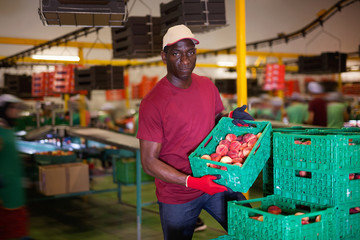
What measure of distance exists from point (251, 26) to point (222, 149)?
11031mm

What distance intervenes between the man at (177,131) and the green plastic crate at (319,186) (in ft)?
1.44

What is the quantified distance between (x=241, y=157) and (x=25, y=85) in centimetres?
1229

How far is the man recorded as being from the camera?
8.46ft

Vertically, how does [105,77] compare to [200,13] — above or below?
below

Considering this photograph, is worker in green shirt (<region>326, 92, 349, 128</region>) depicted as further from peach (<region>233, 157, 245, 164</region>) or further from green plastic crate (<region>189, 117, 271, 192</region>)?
peach (<region>233, 157, 245, 164</region>)

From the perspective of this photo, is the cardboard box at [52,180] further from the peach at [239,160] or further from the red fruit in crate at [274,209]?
the red fruit in crate at [274,209]

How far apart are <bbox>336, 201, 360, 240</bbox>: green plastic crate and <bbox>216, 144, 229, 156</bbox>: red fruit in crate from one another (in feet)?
2.31

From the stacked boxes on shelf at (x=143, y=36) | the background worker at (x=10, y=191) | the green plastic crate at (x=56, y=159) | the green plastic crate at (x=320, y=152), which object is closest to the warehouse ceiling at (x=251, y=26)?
the stacked boxes on shelf at (x=143, y=36)

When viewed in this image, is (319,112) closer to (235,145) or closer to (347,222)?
(235,145)

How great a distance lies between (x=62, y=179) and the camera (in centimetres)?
623

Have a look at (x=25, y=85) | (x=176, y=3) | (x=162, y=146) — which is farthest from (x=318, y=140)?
(x=25, y=85)

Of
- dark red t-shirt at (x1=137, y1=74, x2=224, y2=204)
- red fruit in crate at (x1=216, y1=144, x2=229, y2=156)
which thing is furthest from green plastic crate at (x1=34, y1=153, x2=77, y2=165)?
red fruit in crate at (x1=216, y1=144, x2=229, y2=156)

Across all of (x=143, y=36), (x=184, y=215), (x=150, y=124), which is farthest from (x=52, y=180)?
(x=150, y=124)

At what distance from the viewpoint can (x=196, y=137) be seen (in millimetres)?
2717
